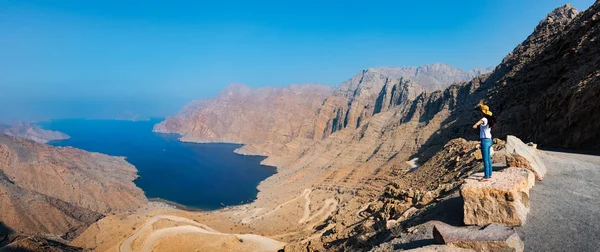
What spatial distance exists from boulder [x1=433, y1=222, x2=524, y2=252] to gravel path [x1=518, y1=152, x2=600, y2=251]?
38.2 inches

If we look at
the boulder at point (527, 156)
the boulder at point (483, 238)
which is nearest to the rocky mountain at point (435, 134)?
the boulder at point (527, 156)

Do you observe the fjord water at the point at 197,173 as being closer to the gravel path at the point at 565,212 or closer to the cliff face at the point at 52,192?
the cliff face at the point at 52,192

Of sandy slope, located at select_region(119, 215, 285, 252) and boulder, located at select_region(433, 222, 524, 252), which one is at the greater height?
boulder, located at select_region(433, 222, 524, 252)

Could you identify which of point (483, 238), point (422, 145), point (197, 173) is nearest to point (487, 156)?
point (483, 238)

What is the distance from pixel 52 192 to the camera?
70.8 meters

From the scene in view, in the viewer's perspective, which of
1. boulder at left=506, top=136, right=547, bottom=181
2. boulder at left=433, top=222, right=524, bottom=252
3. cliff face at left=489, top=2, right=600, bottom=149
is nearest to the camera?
boulder at left=433, top=222, right=524, bottom=252

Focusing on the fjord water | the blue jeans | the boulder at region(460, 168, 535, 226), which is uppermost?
the blue jeans

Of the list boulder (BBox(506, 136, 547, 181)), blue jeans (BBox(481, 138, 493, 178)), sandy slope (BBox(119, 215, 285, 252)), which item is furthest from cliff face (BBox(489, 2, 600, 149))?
sandy slope (BBox(119, 215, 285, 252))

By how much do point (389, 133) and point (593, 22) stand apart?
194 ft

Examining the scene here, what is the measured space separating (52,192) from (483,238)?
8318 centimetres

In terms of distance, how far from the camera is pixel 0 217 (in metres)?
49.4

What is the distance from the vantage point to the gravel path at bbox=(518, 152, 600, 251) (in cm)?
799

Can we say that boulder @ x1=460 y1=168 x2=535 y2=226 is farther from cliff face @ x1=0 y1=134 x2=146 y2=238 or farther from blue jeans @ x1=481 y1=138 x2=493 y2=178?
cliff face @ x1=0 y1=134 x2=146 y2=238

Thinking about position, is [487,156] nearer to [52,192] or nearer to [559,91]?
[559,91]
